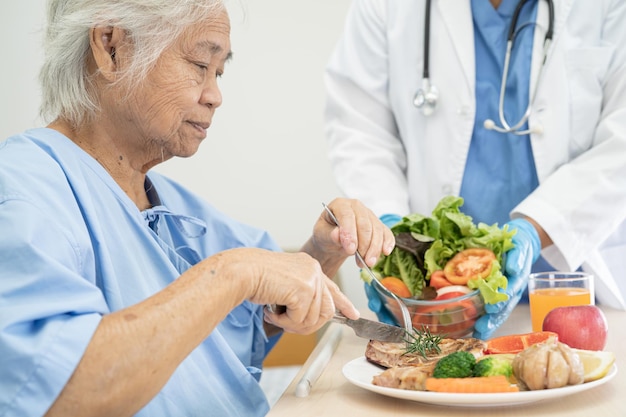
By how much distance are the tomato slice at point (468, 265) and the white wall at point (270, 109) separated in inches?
81.9

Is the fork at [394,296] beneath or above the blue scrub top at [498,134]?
beneath

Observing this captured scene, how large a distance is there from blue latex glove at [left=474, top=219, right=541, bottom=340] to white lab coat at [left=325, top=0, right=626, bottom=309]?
2.6 inches

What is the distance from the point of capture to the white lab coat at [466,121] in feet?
5.58

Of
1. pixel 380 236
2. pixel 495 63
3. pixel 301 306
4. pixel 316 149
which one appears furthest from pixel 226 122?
pixel 301 306

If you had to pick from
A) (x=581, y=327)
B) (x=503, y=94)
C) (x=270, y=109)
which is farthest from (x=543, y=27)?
(x=270, y=109)

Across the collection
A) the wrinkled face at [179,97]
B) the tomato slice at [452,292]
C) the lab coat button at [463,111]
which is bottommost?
the tomato slice at [452,292]

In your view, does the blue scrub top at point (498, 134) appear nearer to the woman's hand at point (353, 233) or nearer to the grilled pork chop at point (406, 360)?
the woman's hand at point (353, 233)

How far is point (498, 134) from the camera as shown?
1.82 metres

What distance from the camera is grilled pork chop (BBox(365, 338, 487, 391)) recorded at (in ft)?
3.42

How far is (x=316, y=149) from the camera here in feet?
11.6

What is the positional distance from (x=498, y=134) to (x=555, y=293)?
519 mm

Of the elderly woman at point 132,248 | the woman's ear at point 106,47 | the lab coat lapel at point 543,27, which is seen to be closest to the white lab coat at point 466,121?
the lab coat lapel at point 543,27

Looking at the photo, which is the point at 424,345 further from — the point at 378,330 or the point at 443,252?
the point at 443,252

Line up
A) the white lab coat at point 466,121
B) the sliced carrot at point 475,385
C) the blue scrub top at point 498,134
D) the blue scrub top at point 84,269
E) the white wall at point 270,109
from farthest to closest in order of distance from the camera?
the white wall at point 270,109 → the blue scrub top at point 498,134 → the white lab coat at point 466,121 → the sliced carrot at point 475,385 → the blue scrub top at point 84,269
